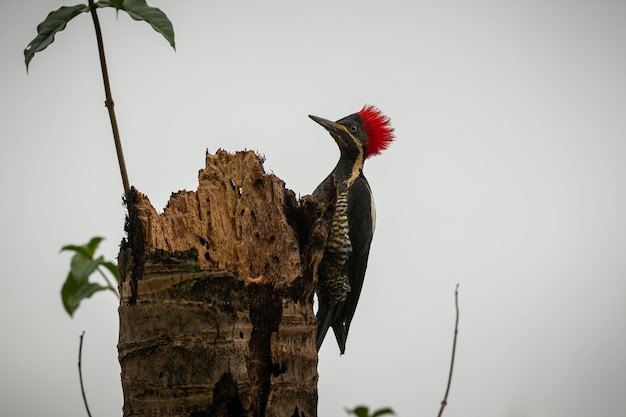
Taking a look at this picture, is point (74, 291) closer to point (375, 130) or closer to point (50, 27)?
point (50, 27)

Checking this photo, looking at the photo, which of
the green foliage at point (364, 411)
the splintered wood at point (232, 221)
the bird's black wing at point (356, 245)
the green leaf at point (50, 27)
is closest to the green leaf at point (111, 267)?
the green foliage at point (364, 411)

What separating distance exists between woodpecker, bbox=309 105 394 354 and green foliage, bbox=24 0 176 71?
2174 mm

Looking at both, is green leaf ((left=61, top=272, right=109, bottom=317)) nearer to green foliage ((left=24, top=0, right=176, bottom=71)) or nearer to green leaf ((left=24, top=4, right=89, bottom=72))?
green foliage ((left=24, top=0, right=176, bottom=71))

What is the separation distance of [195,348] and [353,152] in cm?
289

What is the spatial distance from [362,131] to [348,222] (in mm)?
839

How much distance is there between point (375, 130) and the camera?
220 inches

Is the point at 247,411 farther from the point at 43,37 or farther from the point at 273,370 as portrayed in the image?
the point at 43,37

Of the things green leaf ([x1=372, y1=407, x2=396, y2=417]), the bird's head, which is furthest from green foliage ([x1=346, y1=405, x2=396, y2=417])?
the bird's head

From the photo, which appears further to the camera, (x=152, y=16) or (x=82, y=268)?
(x=152, y=16)

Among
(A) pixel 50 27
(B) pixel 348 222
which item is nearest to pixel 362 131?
(B) pixel 348 222

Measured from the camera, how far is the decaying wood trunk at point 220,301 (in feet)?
9.43

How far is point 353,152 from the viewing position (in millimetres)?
5484

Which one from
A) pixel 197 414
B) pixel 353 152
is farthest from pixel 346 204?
pixel 197 414

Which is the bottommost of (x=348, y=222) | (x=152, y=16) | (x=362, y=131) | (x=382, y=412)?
(x=382, y=412)
